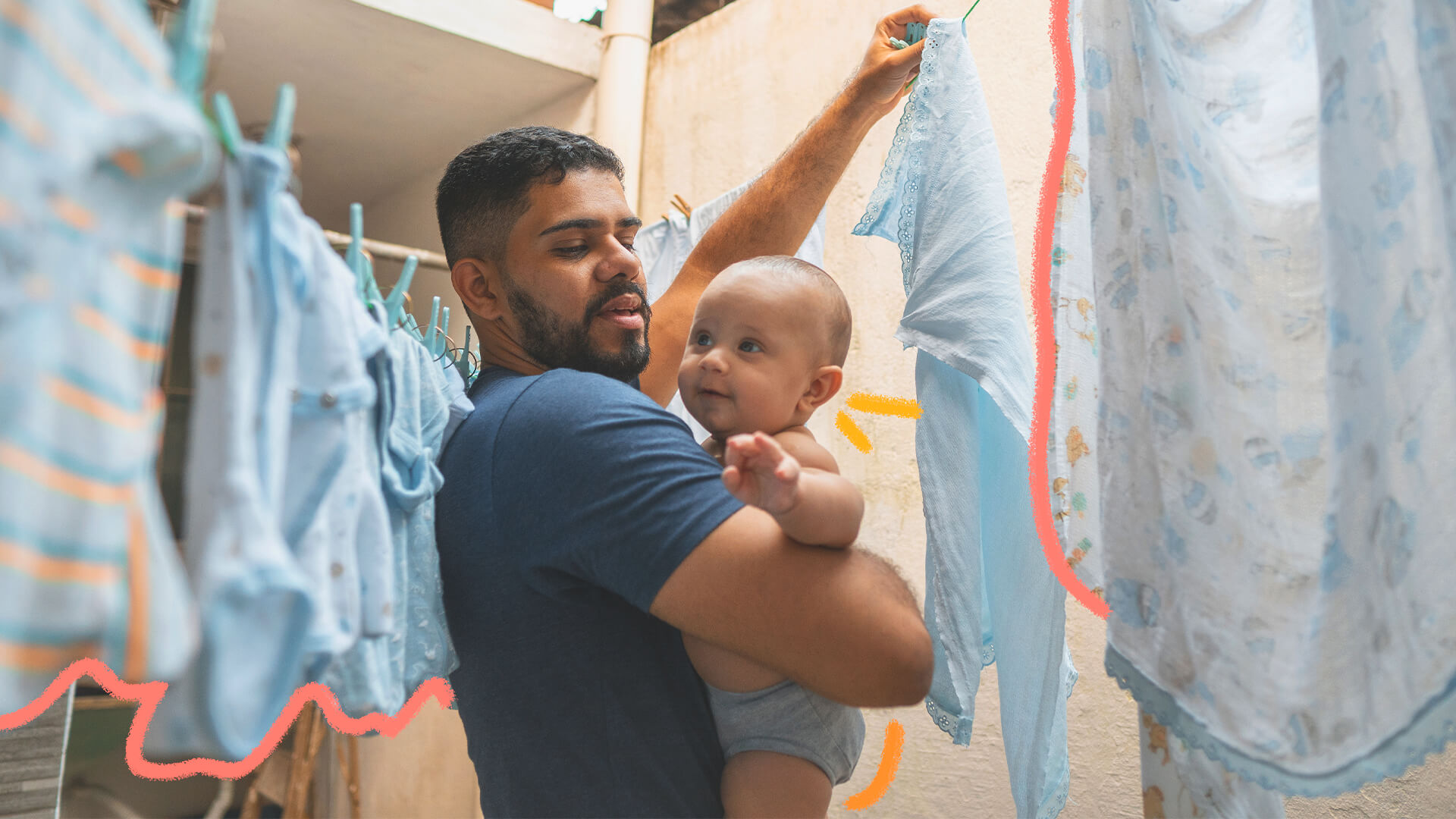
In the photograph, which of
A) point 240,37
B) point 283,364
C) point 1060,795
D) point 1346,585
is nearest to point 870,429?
point 1060,795

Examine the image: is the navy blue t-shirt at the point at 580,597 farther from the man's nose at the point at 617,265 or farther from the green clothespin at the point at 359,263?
the man's nose at the point at 617,265

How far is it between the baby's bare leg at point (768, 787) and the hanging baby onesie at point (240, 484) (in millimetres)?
544

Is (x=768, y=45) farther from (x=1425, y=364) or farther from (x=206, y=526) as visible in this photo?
(x=206, y=526)

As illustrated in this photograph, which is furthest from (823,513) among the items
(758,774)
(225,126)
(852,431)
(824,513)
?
(852,431)

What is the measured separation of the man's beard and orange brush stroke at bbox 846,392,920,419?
42.0 inches

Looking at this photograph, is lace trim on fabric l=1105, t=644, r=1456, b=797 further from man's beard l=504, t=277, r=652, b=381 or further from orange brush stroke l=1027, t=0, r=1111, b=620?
man's beard l=504, t=277, r=652, b=381

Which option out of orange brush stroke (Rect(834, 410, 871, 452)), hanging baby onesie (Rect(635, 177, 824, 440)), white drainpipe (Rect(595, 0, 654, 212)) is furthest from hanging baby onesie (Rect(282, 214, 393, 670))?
white drainpipe (Rect(595, 0, 654, 212))

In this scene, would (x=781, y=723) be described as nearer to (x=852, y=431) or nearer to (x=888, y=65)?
(x=888, y=65)

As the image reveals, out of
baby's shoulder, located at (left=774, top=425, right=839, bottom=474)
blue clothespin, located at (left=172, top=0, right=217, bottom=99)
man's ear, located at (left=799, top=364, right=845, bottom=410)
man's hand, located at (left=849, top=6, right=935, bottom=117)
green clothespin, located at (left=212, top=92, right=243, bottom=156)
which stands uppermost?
man's hand, located at (left=849, top=6, right=935, bottom=117)

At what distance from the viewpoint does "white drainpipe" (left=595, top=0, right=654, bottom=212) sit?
3.27 metres

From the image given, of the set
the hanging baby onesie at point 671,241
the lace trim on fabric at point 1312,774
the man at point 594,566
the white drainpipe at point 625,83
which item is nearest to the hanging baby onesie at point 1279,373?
the lace trim on fabric at point 1312,774

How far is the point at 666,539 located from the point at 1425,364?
2.10ft

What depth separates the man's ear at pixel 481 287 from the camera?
1.38 m

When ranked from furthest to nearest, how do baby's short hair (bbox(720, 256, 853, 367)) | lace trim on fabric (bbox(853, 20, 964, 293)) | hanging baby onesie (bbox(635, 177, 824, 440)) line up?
1. hanging baby onesie (bbox(635, 177, 824, 440))
2. lace trim on fabric (bbox(853, 20, 964, 293))
3. baby's short hair (bbox(720, 256, 853, 367))
